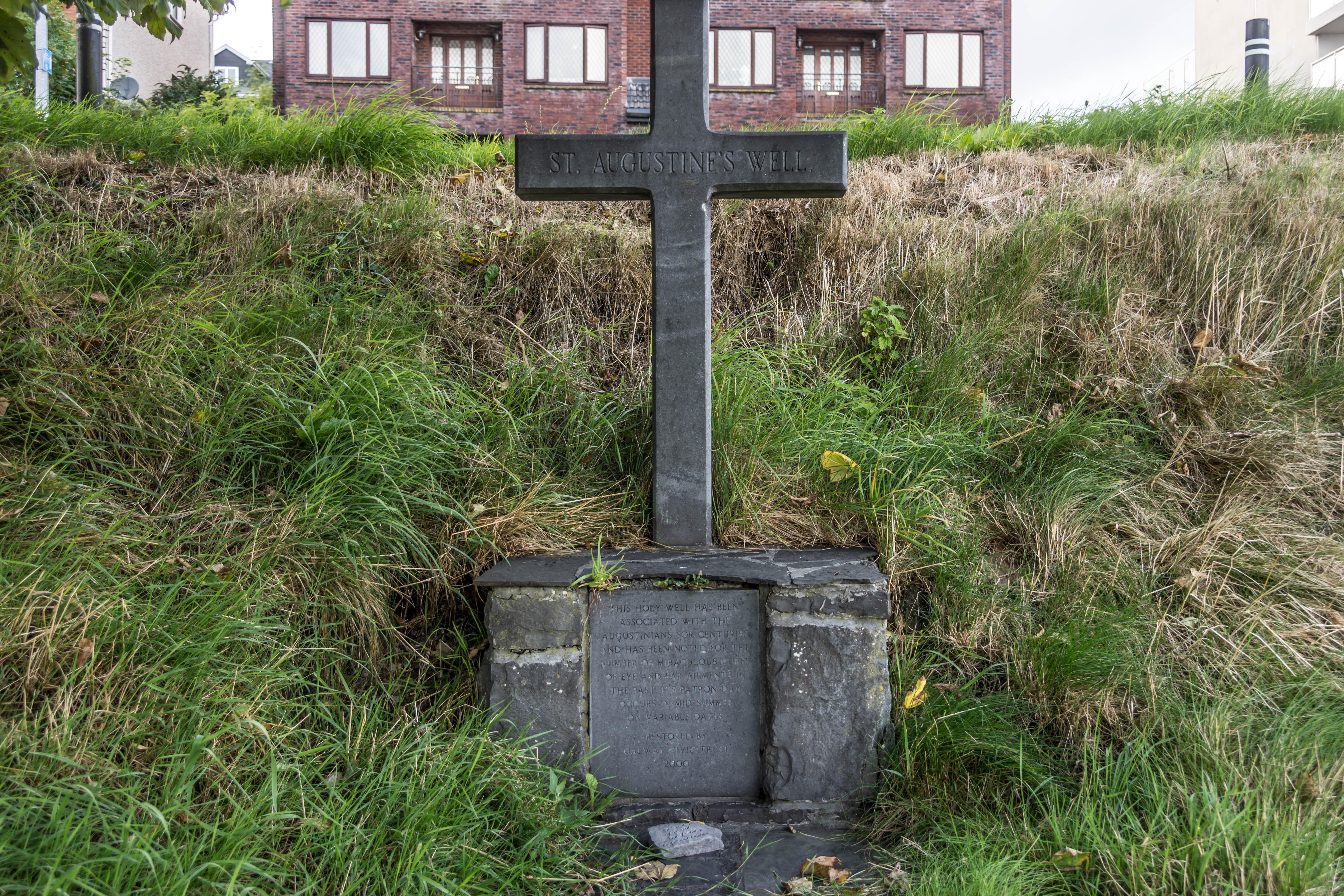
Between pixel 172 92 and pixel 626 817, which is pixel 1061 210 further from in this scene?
pixel 172 92

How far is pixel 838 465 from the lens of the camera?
317cm

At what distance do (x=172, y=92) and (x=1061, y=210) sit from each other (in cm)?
1540

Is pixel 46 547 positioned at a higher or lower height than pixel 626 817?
higher

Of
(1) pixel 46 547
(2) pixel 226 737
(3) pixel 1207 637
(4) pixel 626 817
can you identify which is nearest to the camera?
(2) pixel 226 737

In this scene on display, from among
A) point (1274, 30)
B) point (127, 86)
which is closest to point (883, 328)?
point (127, 86)

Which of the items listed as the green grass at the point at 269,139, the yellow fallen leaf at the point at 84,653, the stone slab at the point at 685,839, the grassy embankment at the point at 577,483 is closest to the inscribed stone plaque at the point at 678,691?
the stone slab at the point at 685,839

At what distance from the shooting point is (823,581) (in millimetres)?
2633

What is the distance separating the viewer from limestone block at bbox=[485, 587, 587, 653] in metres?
2.65

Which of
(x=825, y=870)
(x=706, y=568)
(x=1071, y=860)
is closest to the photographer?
(x=1071, y=860)

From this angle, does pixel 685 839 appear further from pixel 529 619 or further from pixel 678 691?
pixel 529 619

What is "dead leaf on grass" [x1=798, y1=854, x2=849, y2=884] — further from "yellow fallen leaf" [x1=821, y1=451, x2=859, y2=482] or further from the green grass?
the green grass

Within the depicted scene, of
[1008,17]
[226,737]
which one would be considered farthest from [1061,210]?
[1008,17]

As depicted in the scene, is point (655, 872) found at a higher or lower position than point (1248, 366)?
lower

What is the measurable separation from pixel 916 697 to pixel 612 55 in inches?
783
